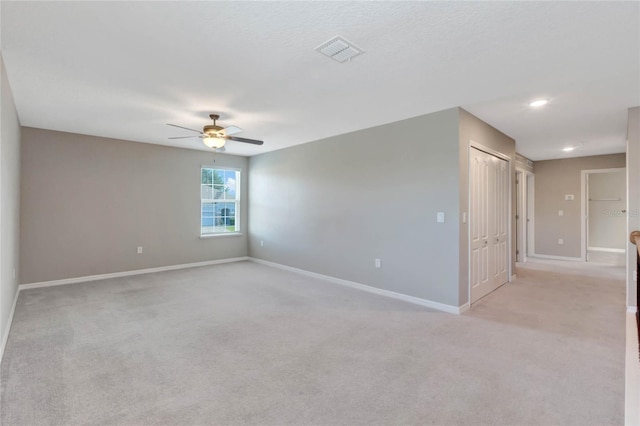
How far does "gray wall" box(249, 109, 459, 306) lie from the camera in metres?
3.81

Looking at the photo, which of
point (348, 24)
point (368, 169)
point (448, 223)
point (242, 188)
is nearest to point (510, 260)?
point (448, 223)

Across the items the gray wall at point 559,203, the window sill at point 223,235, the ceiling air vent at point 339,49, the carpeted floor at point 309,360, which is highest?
the ceiling air vent at point 339,49

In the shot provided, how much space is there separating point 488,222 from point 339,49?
3.42 metres

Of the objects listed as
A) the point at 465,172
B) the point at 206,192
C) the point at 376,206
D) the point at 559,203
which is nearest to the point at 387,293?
the point at 376,206

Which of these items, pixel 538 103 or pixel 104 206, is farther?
pixel 104 206

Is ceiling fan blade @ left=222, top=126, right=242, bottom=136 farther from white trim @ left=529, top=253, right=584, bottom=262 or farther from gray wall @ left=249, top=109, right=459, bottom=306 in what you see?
white trim @ left=529, top=253, right=584, bottom=262

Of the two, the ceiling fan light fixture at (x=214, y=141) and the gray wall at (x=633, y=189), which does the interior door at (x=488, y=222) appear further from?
the ceiling fan light fixture at (x=214, y=141)

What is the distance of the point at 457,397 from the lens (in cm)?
Answer: 206

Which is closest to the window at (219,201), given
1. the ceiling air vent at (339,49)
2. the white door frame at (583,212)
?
the ceiling air vent at (339,49)

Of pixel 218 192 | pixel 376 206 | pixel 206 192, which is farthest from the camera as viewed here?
pixel 218 192

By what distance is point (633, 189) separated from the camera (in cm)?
355

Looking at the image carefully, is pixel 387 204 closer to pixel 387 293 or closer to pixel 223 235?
pixel 387 293

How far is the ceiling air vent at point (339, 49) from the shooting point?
219 centimetres

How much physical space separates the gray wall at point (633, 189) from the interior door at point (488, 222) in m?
1.43
